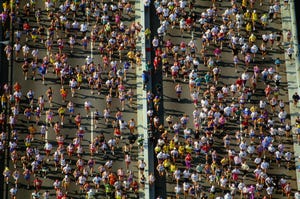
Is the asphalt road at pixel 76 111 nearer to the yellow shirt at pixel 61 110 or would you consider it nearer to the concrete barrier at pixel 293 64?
the yellow shirt at pixel 61 110

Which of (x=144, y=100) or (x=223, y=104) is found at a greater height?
(x=144, y=100)

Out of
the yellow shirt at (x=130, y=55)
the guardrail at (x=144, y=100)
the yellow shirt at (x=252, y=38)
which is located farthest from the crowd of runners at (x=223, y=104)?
the yellow shirt at (x=130, y=55)

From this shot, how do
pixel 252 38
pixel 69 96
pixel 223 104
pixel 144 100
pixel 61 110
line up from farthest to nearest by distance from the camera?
pixel 252 38, pixel 69 96, pixel 144 100, pixel 223 104, pixel 61 110

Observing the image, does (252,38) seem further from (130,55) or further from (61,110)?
(61,110)

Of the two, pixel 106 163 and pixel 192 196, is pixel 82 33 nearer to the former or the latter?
pixel 106 163

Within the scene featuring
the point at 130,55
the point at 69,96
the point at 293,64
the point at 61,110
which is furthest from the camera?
the point at 130,55

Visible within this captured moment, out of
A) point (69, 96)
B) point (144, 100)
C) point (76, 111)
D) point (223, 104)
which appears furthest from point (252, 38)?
point (69, 96)

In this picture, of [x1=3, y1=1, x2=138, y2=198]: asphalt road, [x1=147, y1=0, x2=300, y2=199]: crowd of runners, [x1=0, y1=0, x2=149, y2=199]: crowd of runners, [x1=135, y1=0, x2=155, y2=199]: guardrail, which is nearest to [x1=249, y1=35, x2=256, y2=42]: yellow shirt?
[x1=147, y1=0, x2=300, y2=199]: crowd of runners
